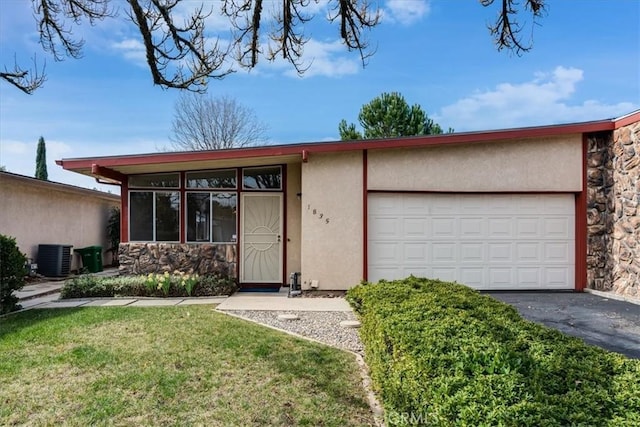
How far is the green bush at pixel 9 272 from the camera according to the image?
6.58 metres

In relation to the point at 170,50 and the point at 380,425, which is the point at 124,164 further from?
the point at 380,425

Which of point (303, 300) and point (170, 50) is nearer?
point (170, 50)

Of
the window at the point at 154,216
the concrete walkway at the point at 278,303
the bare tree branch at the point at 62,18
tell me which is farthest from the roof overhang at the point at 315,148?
the bare tree branch at the point at 62,18

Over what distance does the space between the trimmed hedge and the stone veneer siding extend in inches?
254

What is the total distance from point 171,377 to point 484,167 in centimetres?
753

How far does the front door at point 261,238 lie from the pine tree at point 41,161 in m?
20.0

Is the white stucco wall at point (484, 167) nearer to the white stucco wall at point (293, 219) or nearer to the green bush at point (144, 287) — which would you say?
the white stucco wall at point (293, 219)

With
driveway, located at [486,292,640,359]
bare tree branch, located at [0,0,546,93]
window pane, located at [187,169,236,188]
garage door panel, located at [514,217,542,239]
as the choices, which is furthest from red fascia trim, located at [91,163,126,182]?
garage door panel, located at [514,217,542,239]

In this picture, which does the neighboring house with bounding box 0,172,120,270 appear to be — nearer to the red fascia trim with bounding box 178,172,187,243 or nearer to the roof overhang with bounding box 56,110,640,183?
the roof overhang with bounding box 56,110,640,183

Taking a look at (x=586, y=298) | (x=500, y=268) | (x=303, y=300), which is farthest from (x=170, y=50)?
(x=586, y=298)

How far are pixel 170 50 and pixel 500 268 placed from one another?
7.81 m

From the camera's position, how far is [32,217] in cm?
1152

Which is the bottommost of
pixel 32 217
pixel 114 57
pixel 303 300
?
pixel 303 300

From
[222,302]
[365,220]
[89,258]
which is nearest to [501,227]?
[365,220]
